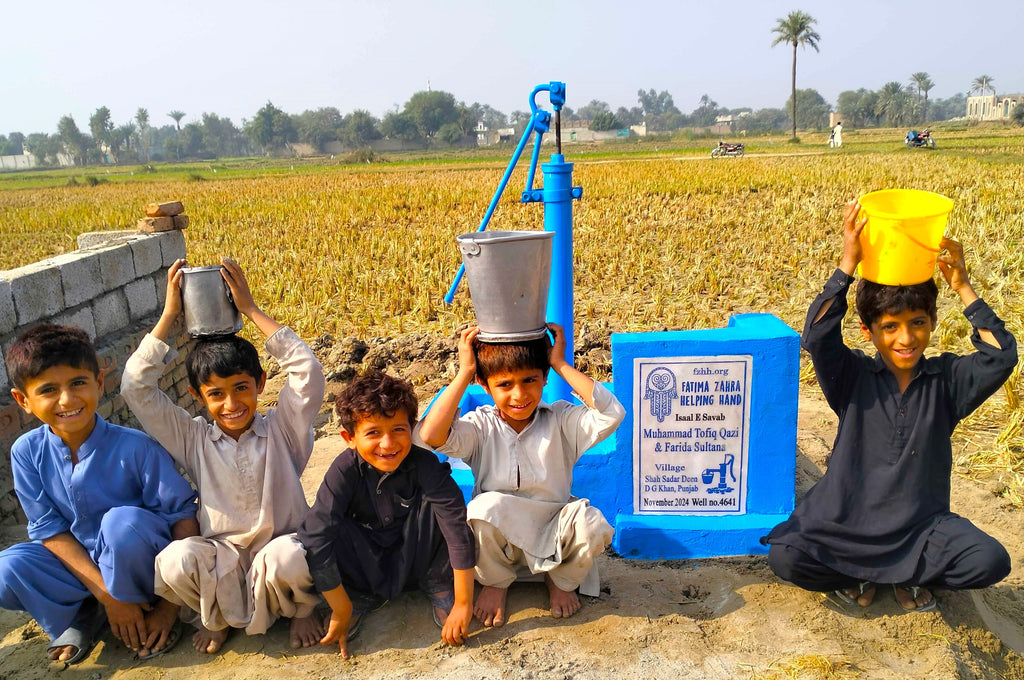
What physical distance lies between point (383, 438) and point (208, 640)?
1.06 meters

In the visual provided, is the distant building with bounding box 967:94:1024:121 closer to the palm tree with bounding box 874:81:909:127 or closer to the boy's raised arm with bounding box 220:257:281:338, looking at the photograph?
the palm tree with bounding box 874:81:909:127

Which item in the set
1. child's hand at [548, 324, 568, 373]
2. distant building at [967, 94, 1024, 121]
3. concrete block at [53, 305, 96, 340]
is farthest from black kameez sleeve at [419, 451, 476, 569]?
distant building at [967, 94, 1024, 121]

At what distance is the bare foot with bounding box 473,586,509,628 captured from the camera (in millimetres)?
2855

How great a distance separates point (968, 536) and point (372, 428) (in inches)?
84.9

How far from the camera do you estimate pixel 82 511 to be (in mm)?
2814

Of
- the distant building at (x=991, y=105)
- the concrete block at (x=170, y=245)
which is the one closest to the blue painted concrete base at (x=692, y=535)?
the concrete block at (x=170, y=245)

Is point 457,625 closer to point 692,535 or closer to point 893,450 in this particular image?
point 692,535

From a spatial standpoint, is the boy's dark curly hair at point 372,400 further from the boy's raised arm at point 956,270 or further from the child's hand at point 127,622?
the boy's raised arm at point 956,270

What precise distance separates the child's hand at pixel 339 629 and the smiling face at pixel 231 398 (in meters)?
0.80

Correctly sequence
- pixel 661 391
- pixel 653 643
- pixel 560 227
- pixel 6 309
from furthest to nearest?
pixel 6 309 < pixel 560 227 < pixel 661 391 < pixel 653 643

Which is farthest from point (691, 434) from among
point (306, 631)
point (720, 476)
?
point (306, 631)

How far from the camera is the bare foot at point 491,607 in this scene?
9.37 feet

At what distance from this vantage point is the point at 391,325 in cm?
757

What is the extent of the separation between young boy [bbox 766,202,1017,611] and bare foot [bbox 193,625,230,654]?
2.16 metres
